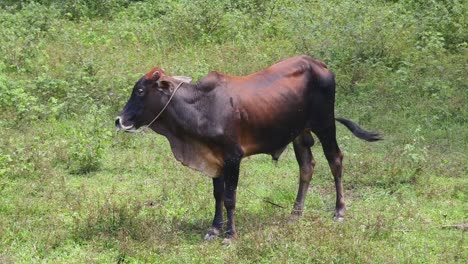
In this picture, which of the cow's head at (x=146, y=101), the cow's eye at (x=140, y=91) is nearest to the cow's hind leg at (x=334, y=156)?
the cow's head at (x=146, y=101)

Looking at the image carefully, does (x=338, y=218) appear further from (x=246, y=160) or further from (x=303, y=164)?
(x=246, y=160)

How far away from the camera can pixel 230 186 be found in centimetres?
682

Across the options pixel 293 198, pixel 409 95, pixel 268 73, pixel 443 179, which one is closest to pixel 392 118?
pixel 409 95

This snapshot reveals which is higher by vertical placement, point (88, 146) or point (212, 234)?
point (212, 234)

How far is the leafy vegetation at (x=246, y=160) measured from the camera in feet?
21.1

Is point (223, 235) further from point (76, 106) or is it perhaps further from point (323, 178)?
point (76, 106)

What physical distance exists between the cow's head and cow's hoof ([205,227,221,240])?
1.12m

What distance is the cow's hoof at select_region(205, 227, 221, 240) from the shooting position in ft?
22.3

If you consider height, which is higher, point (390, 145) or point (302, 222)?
point (302, 222)

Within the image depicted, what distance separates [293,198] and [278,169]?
116cm

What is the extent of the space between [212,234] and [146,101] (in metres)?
1.32

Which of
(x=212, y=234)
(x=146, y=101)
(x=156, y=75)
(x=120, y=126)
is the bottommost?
(x=212, y=234)

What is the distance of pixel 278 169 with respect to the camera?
360 inches

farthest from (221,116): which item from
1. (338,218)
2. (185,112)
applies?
(338,218)
